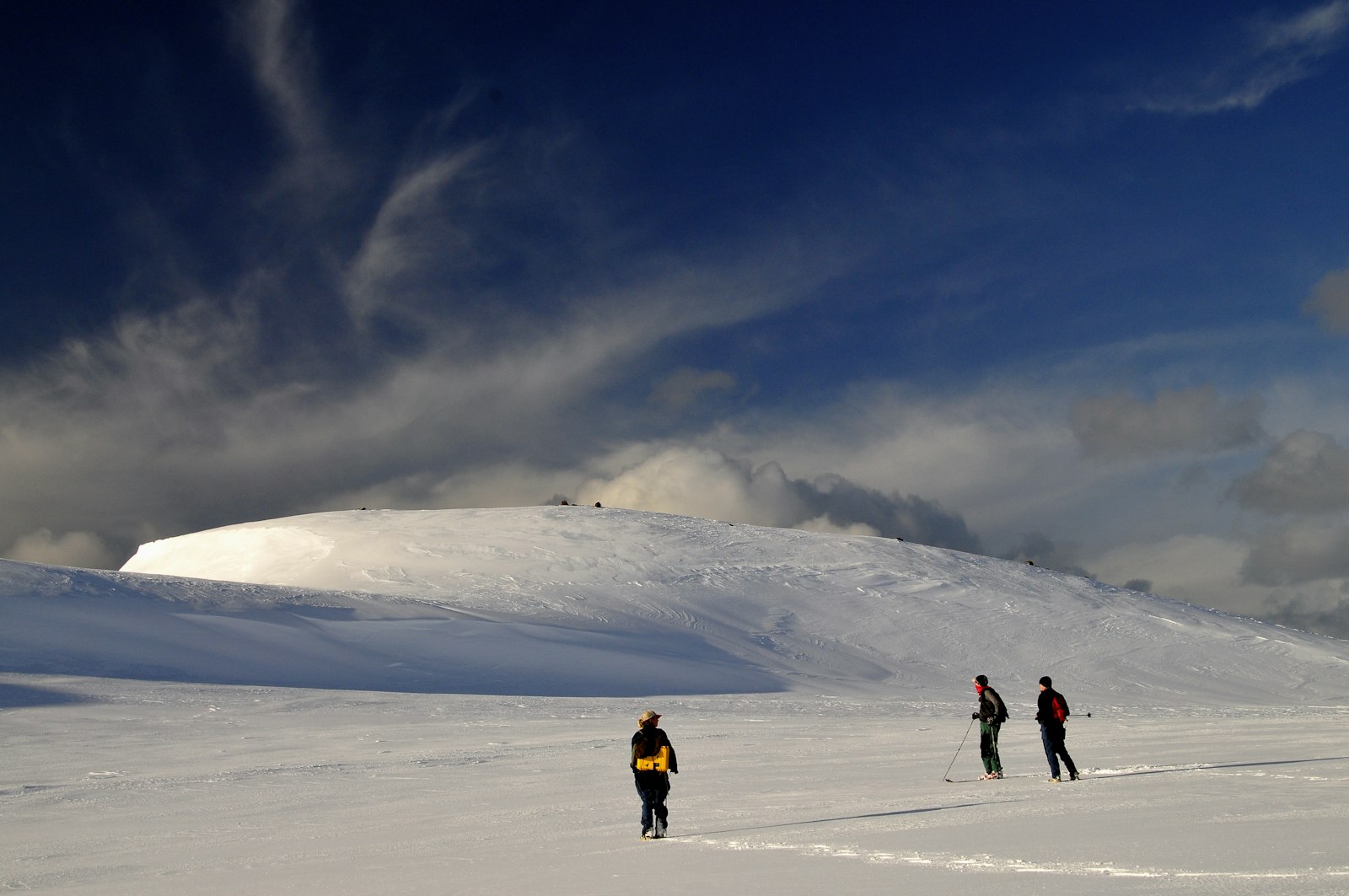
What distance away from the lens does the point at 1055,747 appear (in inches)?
624

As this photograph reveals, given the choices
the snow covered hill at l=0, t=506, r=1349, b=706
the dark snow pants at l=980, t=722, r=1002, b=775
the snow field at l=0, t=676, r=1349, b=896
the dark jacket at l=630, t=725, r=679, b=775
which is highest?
the snow covered hill at l=0, t=506, r=1349, b=706

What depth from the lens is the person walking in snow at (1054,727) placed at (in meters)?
15.7

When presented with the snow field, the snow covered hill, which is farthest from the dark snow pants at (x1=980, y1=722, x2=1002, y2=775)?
the snow covered hill

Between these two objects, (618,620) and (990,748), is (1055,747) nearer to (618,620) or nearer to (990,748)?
(990,748)

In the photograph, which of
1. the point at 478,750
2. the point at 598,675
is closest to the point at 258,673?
the point at 598,675

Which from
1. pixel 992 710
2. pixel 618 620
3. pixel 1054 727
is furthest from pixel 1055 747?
pixel 618 620

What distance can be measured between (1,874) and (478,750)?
1136cm

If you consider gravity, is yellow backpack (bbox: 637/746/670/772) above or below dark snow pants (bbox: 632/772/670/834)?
above

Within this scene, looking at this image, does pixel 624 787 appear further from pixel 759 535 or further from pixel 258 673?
pixel 759 535

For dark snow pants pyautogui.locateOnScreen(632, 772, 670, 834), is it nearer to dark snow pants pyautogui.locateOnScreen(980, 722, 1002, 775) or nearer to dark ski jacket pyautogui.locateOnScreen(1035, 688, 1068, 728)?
dark ski jacket pyautogui.locateOnScreen(1035, 688, 1068, 728)

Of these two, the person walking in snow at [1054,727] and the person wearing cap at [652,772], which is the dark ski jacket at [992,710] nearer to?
the person walking in snow at [1054,727]

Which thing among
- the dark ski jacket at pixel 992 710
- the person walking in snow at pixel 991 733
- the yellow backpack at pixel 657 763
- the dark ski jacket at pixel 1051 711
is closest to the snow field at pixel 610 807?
the person walking in snow at pixel 991 733

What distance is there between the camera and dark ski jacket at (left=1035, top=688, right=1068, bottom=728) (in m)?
15.8

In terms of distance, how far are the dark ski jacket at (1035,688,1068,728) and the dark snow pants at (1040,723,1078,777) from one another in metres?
0.07
